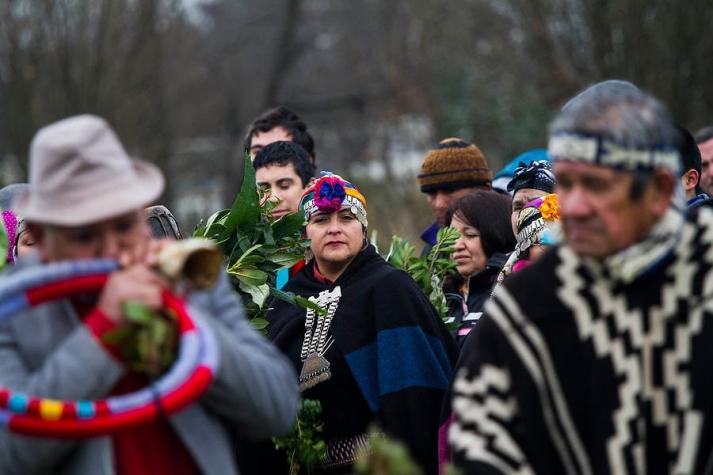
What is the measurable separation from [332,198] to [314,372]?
2.70 ft

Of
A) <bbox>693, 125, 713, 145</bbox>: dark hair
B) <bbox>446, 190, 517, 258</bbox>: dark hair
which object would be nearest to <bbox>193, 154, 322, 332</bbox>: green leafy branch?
<bbox>446, 190, 517, 258</bbox>: dark hair

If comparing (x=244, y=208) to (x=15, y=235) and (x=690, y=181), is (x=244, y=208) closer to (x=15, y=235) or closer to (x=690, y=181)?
(x=15, y=235)

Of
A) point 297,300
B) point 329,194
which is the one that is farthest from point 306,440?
point 329,194

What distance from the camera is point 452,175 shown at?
26.8 ft

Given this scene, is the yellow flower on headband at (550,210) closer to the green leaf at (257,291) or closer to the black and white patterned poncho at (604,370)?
the green leaf at (257,291)

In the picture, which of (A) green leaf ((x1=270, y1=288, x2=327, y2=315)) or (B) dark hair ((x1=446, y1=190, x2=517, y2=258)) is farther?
(B) dark hair ((x1=446, y1=190, x2=517, y2=258))

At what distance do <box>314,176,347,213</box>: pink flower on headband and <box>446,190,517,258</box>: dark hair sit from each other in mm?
1082

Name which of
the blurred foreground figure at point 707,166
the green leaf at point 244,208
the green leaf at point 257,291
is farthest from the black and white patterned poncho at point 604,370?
the blurred foreground figure at point 707,166

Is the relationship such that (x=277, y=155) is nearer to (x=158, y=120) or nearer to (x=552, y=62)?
(x=552, y=62)

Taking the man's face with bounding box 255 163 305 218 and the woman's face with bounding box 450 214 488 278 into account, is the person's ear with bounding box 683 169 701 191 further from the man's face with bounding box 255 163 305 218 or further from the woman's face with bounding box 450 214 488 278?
the man's face with bounding box 255 163 305 218

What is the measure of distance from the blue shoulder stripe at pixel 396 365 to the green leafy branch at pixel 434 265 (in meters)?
0.86

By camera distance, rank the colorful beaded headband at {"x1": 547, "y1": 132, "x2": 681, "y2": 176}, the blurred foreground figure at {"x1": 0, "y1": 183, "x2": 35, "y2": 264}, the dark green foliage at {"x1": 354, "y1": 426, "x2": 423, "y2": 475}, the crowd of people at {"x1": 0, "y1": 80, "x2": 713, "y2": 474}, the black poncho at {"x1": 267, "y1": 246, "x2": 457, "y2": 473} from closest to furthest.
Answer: the dark green foliage at {"x1": 354, "y1": 426, "x2": 423, "y2": 475}, the crowd of people at {"x1": 0, "y1": 80, "x2": 713, "y2": 474}, the colorful beaded headband at {"x1": 547, "y1": 132, "x2": 681, "y2": 176}, the black poncho at {"x1": 267, "y1": 246, "x2": 457, "y2": 473}, the blurred foreground figure at {"x1": 0, "y1": 183, "x2": 35, "y2": 264}

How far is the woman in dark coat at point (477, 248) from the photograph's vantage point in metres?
6.86

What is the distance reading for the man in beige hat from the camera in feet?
10.3
